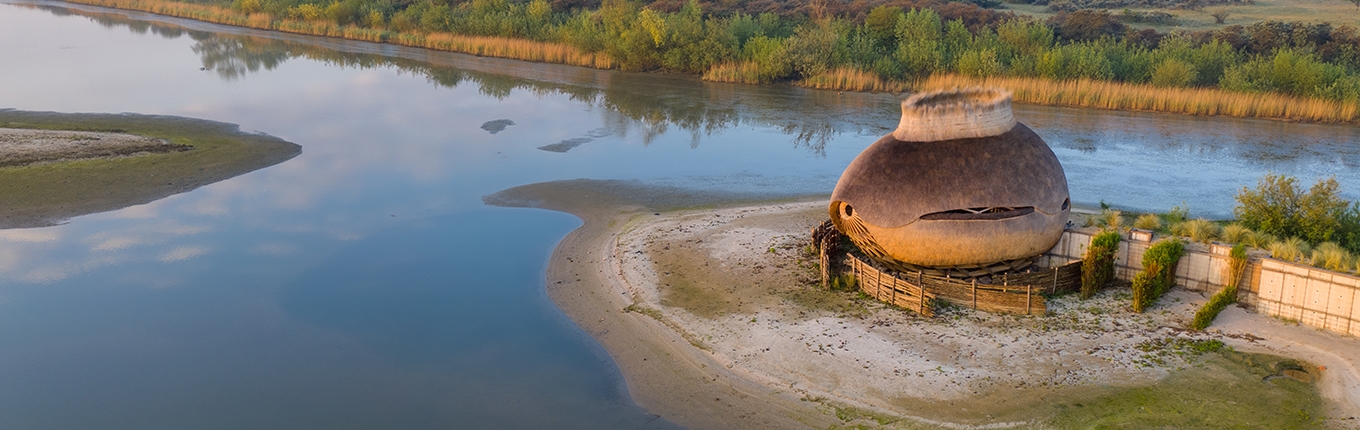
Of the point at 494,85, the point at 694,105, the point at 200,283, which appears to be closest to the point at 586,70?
the point at 494,85

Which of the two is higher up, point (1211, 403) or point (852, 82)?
point (852, 82)

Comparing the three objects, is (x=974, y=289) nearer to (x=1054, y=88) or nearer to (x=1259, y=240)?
(x=1259, y=240)

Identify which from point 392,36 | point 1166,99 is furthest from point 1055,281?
point 392,36

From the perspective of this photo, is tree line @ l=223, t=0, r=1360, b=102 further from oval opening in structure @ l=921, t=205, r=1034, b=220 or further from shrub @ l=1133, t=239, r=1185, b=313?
oval opening in structure @ l=921, t=205, r=1034, b=220

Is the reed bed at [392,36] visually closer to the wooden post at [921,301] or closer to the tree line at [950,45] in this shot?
the tree line at [950,45]

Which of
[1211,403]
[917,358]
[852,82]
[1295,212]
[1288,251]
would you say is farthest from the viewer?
[852,82]

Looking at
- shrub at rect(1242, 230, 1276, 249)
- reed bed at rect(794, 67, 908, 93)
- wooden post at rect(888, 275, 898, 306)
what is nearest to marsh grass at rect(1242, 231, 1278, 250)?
shrub at rect(1242, 230, 1276, 249)

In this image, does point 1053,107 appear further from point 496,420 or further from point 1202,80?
point 496,420
